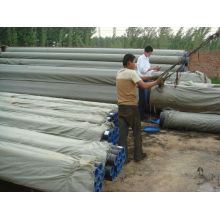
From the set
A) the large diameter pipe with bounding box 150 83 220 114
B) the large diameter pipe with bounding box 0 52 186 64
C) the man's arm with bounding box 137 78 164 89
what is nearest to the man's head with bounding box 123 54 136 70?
the man's arm with bounding box 137 78 164 89

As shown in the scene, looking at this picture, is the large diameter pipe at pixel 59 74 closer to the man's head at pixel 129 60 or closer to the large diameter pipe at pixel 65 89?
the large diameter pipe at pixel 65 89

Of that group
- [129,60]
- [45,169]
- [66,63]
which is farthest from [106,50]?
[45,169]

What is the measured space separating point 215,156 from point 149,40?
895 cm

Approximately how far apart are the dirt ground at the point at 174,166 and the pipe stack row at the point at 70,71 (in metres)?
2.10

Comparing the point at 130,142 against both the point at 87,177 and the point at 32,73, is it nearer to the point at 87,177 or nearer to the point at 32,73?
the point at 87,177

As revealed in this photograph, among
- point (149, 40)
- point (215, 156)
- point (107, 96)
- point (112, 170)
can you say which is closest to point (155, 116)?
point (107, 96)

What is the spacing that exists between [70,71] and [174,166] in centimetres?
438

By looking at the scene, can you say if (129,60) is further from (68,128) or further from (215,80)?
(215,80)

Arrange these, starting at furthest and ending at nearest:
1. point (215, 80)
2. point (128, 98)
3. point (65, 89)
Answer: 1. point (215, 80)
2. point (65, 89)
3. point (128, 98)

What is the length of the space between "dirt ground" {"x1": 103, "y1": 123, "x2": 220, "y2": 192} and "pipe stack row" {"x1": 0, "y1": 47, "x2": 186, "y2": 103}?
2103 mm

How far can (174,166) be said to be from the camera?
384cm

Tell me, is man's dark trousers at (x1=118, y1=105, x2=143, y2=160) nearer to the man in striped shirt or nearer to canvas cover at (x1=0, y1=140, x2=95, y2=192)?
the man in striped shirt

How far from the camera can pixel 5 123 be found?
401 centimetres

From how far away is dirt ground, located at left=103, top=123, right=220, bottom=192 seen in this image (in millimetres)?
3236
